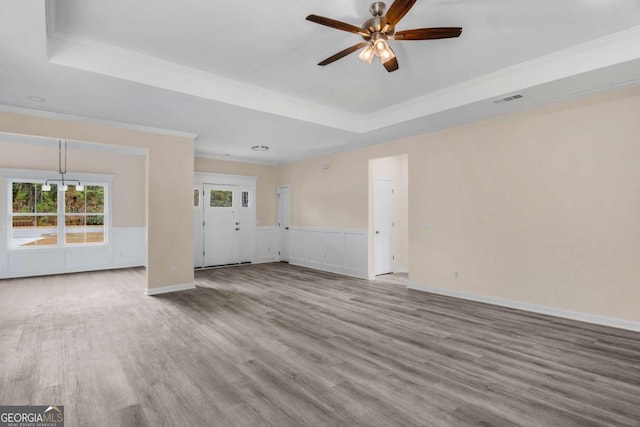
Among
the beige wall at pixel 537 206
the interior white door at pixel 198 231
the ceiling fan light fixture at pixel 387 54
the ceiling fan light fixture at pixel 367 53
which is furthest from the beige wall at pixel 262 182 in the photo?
the ceiling fan light fixture at pixel 387 54

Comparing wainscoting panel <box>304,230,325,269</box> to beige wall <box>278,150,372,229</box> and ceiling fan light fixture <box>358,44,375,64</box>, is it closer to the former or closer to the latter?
beige wall <box>278,150,372,229</box>

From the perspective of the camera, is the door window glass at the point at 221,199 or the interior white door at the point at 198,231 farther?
the door window glass at the point at 221,199

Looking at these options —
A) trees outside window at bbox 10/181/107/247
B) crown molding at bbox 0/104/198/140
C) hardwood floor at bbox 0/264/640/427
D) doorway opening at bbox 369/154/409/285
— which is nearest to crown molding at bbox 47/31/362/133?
crown molding at bbox 0/104/198/140

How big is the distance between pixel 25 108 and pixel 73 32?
6.63 feet

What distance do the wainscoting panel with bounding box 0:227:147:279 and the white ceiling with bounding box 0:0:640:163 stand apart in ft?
14.4

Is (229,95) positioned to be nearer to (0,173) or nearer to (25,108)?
(25,108)

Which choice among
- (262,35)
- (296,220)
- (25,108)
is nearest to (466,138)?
(262,35)

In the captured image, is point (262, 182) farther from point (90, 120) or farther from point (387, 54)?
point (387, 54)

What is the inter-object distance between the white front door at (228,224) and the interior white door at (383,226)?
352cm

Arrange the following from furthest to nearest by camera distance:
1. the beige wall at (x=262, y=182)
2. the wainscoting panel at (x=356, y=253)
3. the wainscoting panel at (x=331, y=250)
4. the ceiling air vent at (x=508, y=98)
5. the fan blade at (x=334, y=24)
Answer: the beige wall at (x=262, y=182) → the wainscoting panel at (x=331, y=250) → the wainscoting panel at (x=356, y=253) → the ceiling air vent at (x=508, y=98) → the fan blade at (x=334, y=24)

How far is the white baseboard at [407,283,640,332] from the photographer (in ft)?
11.8

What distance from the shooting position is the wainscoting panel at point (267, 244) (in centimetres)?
873

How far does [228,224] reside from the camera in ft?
26.9

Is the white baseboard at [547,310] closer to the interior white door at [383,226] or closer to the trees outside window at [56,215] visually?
the interior white door at [383,226]
